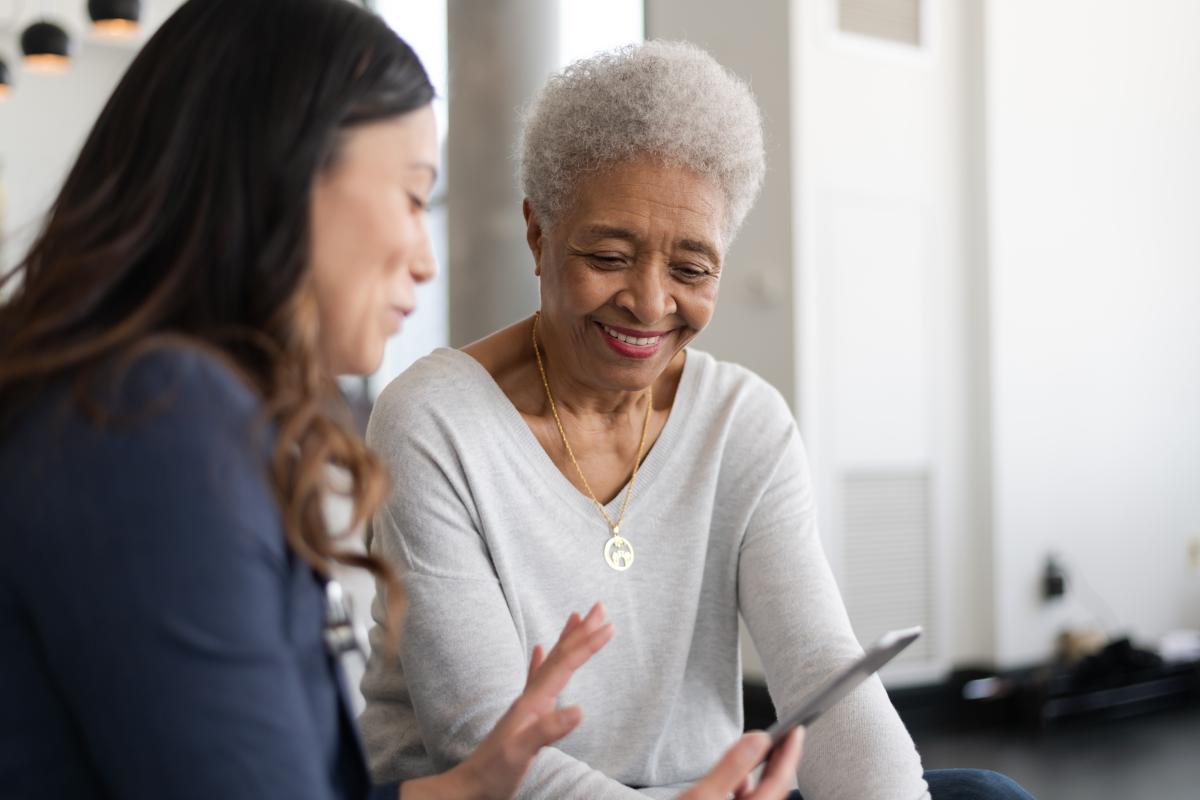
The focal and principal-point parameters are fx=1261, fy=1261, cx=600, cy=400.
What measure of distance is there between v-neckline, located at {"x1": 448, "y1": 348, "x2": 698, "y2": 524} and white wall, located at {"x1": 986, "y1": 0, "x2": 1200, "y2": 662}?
122 inches

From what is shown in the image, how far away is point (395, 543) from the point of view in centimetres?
149

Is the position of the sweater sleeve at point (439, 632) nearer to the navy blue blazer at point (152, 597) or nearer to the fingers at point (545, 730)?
the fingers at point (545, 730)

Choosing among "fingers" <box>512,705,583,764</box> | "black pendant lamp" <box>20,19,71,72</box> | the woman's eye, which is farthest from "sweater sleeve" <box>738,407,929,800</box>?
"black pendant lamp" <box>20,19,71,72</box>

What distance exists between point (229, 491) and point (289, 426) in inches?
3.7

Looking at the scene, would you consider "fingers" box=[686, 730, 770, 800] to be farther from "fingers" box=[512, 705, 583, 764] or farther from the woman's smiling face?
the woman's smiling face

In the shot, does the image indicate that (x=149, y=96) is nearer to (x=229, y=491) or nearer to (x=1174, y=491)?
(x=229, y=491)

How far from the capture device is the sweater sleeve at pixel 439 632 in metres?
1.39

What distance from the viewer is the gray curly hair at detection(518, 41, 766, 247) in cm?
160

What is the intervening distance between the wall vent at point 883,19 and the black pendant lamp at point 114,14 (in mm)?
2420

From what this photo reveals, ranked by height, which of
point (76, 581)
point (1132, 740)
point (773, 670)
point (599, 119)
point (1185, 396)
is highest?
point (599, 119)

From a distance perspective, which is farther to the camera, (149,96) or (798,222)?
(798,222)

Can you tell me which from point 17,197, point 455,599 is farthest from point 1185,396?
point 17,197

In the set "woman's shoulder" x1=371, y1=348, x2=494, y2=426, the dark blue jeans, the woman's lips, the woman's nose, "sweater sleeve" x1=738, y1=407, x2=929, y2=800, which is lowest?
the dark blue jeans

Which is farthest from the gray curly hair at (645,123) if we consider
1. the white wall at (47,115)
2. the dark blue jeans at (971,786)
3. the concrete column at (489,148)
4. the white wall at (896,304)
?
the white wall at (47,115)
